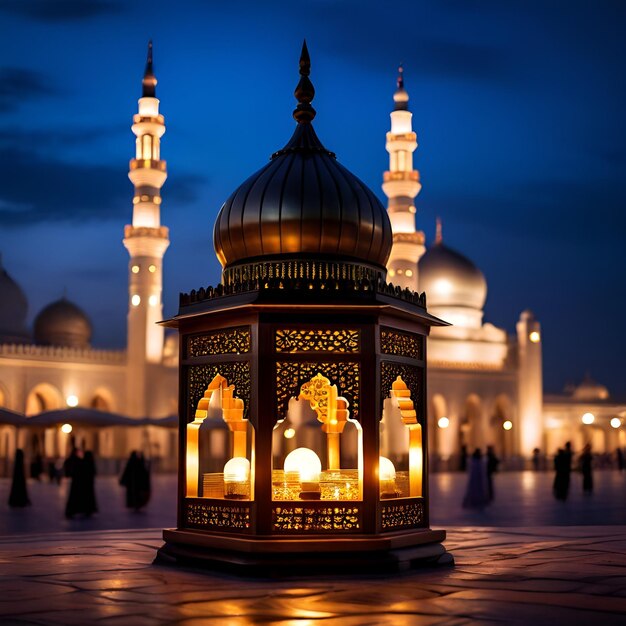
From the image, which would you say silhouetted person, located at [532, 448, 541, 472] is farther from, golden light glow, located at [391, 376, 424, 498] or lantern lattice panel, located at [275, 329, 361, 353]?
lantern lattice panel, located at [275, 329, 361, 353]

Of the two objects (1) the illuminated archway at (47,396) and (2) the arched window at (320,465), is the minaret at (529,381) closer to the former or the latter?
(1) the illuminated archway at (47,396)

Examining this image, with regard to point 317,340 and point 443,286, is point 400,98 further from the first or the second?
point 317,340

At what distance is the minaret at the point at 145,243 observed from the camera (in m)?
28.1

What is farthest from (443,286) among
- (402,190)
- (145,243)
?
(145,243)

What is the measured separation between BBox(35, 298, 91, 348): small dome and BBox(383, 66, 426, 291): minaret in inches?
399

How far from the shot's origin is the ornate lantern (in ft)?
18.7

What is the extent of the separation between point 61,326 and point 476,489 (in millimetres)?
21828

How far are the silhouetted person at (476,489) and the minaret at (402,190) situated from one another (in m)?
17.5

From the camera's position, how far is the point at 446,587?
5.09 metres

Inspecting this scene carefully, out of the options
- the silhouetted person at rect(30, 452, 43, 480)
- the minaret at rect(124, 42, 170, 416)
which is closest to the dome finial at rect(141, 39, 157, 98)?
the minaret at rect(124, 42, 170, 416)

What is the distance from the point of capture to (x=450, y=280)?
118ft

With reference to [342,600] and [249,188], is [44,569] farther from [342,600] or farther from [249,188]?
[249,188]

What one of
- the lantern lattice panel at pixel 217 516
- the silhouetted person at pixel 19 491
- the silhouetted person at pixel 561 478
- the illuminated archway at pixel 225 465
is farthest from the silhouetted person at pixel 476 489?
the lantern lattice panel at pixel 217 516

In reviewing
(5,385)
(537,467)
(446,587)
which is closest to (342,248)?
(446,587)
